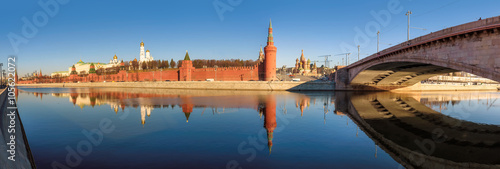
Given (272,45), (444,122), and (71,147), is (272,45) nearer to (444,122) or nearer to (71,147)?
(444,122)

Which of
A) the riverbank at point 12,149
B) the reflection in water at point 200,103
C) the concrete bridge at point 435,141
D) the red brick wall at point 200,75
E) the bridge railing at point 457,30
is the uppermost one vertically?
the bridge railing at point 457,30

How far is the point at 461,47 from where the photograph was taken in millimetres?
14703

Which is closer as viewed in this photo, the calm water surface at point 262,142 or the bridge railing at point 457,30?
the calm water surface at point 262,142

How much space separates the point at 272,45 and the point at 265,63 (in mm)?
3960

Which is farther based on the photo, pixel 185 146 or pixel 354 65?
pixel 354 65

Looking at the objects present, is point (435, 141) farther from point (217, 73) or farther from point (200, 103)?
point (217, 73)

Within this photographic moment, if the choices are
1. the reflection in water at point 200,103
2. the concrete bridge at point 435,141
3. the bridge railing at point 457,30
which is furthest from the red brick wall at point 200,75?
the concrete bridge at point 435,141

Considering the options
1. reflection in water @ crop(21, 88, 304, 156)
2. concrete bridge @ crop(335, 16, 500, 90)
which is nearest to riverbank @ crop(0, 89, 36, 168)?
reflection in water @ crop(21, 88, 304, 156)

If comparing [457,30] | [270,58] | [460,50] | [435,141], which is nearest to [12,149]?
[435,141]

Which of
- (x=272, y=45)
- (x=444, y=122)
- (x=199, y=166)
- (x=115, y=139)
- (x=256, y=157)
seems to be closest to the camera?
(x=199, y=166)

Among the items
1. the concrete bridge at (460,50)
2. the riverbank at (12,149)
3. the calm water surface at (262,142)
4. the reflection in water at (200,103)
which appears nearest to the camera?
the riverbank at (12,149)

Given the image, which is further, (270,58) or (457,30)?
(270,58)

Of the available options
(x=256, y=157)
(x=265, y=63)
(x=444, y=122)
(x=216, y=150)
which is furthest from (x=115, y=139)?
(x=265, y=63)

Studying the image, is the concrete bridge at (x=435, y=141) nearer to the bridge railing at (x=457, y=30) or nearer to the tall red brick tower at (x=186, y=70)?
the bridge railing at (x=457, y=30)
